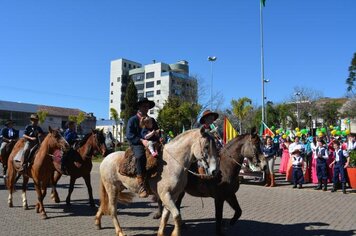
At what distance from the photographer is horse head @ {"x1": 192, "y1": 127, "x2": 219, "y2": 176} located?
6.25 meters

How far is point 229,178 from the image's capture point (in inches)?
305

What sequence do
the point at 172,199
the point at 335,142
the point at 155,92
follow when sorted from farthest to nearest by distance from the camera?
the point at 155,92
the point at 335,142
the point at 172,199

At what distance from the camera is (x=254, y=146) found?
8.08 meters

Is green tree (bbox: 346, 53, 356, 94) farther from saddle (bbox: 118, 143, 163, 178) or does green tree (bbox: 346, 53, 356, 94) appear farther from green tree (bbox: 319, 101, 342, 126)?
saddle (bbox: 118, 143, 163, 178)

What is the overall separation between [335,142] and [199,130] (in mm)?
10074

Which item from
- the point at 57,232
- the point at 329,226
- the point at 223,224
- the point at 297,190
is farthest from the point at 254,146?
the point at 297,190

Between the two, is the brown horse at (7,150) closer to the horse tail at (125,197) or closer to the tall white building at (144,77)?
the horse tail at (125,197)

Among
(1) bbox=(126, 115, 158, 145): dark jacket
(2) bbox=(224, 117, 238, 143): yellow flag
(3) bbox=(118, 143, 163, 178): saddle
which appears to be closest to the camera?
(3) bbox=(118, 143, 163, 178): saddle

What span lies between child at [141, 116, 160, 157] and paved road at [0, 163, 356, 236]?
2042mm

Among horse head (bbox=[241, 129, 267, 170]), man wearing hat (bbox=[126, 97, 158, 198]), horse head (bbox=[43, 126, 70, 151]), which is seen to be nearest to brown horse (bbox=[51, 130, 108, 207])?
horse head (bbox=[43, 126, 70, 151])

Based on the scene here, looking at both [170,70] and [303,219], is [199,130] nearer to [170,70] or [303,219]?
[303,219]

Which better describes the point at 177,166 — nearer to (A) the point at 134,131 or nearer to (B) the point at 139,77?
(A) the point at 134,131

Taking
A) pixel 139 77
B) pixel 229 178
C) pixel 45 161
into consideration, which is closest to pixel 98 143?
pixel 45 161

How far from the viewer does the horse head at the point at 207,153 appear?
6250mm
